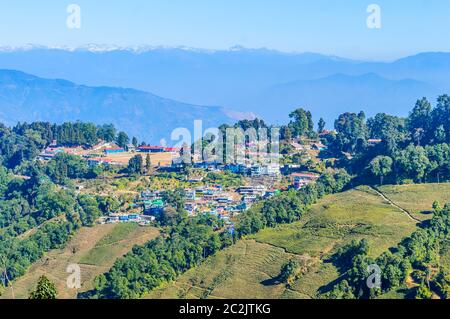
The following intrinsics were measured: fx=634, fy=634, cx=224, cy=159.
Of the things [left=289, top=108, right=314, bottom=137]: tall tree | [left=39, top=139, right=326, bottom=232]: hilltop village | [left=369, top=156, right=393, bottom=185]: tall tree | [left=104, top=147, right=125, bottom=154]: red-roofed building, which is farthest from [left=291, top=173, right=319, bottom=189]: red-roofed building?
[left=104, top=147, right=125, bottom=154]: red-roofed building

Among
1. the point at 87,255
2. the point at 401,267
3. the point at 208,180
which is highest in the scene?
the point at 208,180

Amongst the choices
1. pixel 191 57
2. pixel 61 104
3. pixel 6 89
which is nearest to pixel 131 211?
pixel 61 104

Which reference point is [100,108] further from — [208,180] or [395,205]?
[395,205]

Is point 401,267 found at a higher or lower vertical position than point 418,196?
lower

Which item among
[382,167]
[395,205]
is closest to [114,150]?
[382,167]

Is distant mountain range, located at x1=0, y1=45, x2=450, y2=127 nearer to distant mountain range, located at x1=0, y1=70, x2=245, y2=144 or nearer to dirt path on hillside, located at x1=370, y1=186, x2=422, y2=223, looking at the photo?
distant mountain range, located at x1=0, y1=70, x2=245, y2=144

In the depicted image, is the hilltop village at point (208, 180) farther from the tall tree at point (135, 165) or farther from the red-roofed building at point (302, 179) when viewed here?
the tall tree at point (135, 165)
